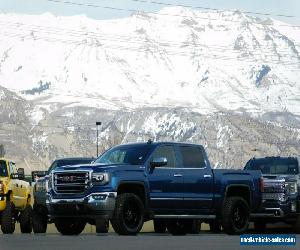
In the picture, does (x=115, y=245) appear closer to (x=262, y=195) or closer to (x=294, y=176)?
(x=262, y=195)

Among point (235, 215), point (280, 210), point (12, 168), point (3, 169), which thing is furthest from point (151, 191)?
point (12, 168)

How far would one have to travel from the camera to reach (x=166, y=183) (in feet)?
74.4

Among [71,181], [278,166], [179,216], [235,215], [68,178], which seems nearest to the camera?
[71,181]

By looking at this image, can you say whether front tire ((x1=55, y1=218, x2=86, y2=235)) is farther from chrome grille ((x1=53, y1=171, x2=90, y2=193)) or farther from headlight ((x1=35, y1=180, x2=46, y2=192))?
headlight ((x1=35, y1=180, x2=46, y2=192))

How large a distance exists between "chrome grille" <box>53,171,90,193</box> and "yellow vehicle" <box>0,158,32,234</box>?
14.0 feet

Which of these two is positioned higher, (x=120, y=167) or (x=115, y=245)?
(x=120, y=167)

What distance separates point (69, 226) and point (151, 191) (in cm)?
280

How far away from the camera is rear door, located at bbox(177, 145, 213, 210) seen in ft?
76.6

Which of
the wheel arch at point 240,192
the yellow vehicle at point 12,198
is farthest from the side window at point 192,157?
the yellow vehicle at point 12,198

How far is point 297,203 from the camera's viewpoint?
27484mm

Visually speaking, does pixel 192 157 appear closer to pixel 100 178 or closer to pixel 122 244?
pixel 100 178

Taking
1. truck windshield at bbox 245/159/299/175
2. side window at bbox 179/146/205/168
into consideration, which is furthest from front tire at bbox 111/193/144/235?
truck windshield at bbox 245/159/299/175

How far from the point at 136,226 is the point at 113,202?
866 millimetres

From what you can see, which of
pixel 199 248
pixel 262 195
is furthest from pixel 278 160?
pixel 199 248
